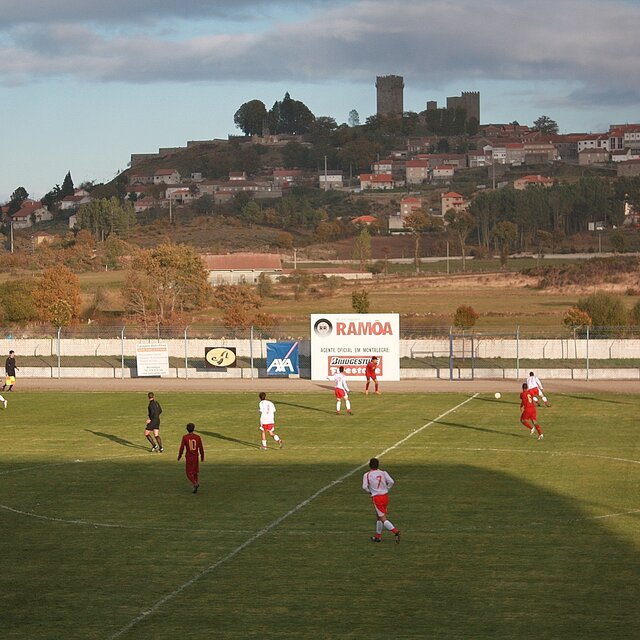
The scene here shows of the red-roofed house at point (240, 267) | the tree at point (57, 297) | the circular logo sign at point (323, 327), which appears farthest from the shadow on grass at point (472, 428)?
the red-roofed house at point (240, 267)

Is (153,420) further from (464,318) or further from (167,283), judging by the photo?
(167,283)

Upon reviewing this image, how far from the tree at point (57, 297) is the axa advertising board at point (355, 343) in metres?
28.2

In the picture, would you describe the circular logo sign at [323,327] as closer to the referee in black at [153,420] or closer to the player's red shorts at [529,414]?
the player's red shorts at [529,414]

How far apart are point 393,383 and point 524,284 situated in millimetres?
65439

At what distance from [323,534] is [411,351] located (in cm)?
3354

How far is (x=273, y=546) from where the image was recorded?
19422mm

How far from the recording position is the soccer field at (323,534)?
50.4ft

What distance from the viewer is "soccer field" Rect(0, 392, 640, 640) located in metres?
15.4

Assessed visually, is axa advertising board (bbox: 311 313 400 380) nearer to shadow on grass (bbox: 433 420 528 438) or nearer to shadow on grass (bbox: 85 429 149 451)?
shadow on grass (bbox: 433 420 528 438)

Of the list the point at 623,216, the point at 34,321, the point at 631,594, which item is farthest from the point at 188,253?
the point at 623,216

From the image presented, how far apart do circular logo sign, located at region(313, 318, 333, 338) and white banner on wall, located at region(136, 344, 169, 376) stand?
24.6 ft

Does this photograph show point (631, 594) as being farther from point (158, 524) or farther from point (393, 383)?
point (393, 383)

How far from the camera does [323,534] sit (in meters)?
20.2

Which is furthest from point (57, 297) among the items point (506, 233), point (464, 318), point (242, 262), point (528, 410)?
point (506, 233)
